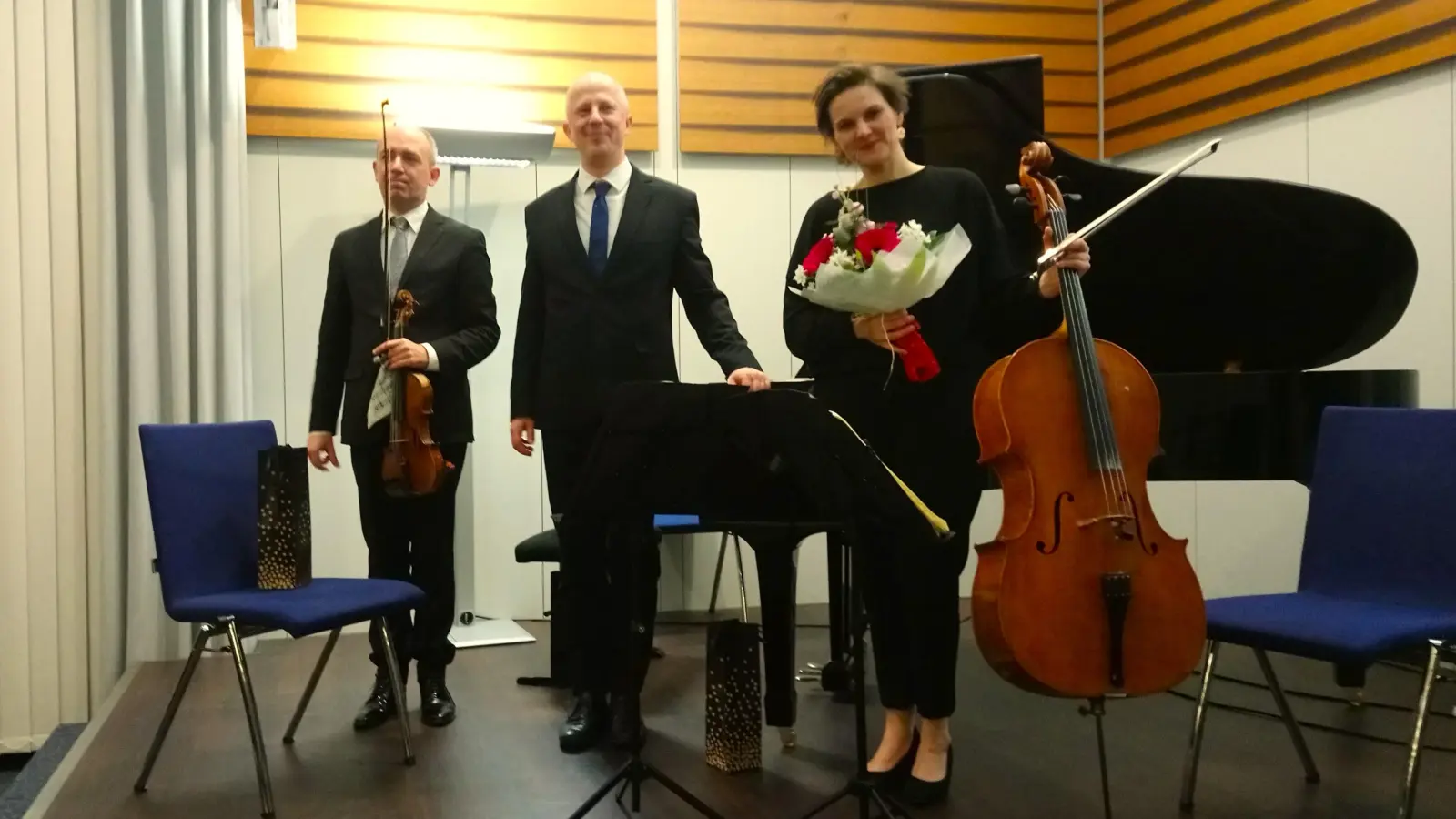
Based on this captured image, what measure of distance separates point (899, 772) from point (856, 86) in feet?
4.69

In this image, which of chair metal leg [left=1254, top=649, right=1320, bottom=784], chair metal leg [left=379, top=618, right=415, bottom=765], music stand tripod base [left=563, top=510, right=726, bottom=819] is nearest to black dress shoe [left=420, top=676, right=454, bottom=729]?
chair metal leg [left=379, top=618, right=415, bottom=765]

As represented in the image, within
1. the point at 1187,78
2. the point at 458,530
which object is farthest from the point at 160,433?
the point at 1187,78

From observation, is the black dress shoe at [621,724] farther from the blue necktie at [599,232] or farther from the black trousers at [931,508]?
the blue necktie at [599,232]

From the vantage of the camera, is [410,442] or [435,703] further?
[435,703]

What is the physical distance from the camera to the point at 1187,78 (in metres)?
4.96

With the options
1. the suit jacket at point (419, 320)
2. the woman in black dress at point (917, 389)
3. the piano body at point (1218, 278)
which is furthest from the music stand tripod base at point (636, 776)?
the piano body at point (1218, 278)

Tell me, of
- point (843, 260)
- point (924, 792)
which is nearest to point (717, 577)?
point (924, 792)

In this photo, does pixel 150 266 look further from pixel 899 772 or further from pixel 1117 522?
pixel 1117 522

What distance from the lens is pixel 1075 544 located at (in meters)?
2.16

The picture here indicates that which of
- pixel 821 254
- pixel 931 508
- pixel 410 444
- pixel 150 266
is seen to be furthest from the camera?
pixel 150 266

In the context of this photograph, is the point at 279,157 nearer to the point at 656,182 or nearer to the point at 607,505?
the point at 656,182

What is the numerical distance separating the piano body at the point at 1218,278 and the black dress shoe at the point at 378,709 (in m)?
1.98

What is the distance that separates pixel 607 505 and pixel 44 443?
2.44m

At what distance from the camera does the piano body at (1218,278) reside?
3080 mm
